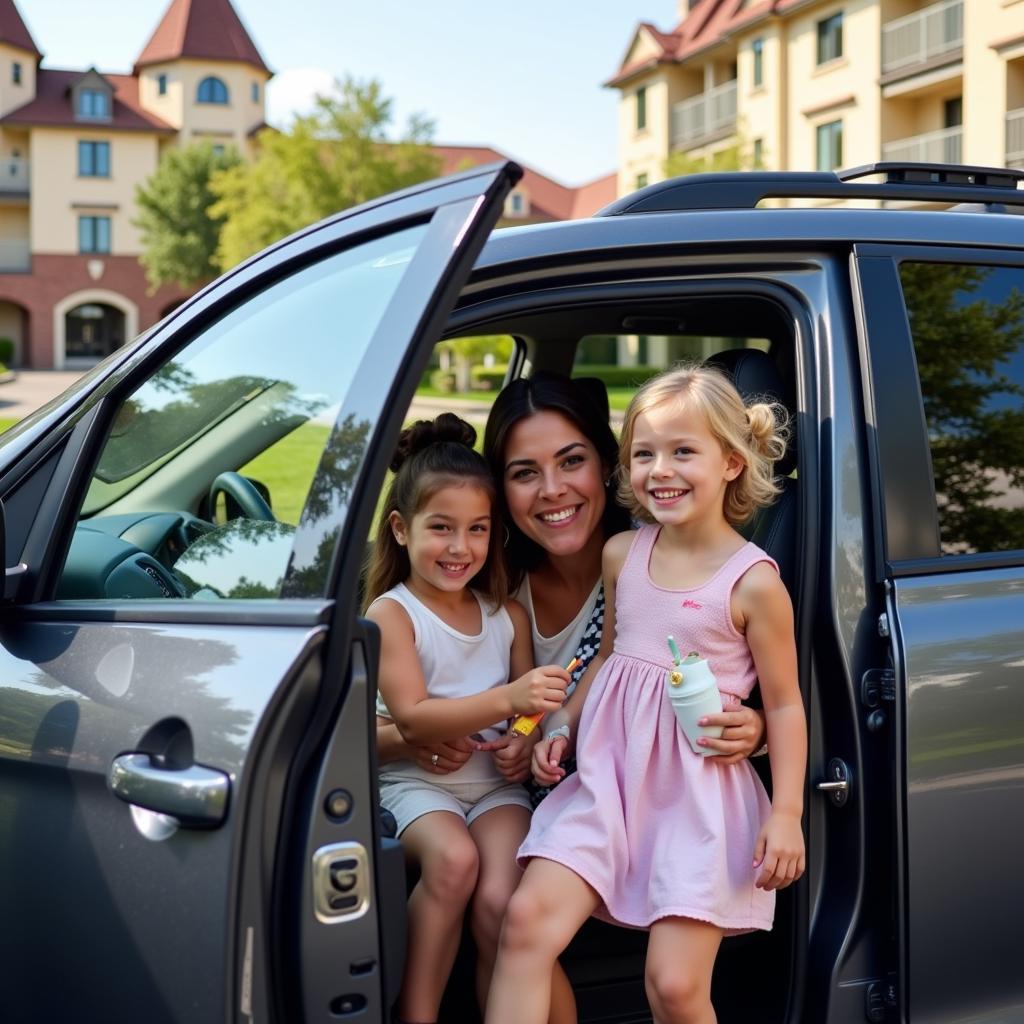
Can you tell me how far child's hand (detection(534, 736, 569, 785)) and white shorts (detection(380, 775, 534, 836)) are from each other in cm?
13

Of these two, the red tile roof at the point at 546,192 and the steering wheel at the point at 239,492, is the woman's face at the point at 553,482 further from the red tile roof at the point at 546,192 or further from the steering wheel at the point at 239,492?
the red tile roof at the point at 546,192

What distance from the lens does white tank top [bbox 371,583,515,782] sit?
8.38ft

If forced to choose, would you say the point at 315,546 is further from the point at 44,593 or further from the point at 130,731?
the point at 44,593

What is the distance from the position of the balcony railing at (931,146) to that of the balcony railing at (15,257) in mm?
36019

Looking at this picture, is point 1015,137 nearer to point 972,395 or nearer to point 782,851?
point 972,395

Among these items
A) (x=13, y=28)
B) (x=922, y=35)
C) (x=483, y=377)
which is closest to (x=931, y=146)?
(x=922, y=35)

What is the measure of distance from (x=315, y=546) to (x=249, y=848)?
15.7 inches

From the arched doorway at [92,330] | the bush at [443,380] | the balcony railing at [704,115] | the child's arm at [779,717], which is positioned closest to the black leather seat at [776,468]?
the child's arm at [779,717]

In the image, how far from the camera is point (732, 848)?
7.35ft

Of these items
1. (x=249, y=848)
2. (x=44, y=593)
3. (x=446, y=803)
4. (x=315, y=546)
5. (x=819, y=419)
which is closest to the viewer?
(x=249, y=848)

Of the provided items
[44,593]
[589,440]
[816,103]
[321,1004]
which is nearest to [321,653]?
[321,1004]

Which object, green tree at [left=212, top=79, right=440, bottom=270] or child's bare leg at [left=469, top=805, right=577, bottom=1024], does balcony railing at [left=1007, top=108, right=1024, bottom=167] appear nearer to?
green tree at [left=212, top=79, right=440, bottom=270]

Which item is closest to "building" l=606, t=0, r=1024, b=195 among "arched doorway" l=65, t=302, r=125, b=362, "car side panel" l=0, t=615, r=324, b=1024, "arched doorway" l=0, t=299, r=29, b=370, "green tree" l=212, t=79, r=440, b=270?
"green tree" l=212, t=79, r=440, b=270

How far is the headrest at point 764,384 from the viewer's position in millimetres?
2512
